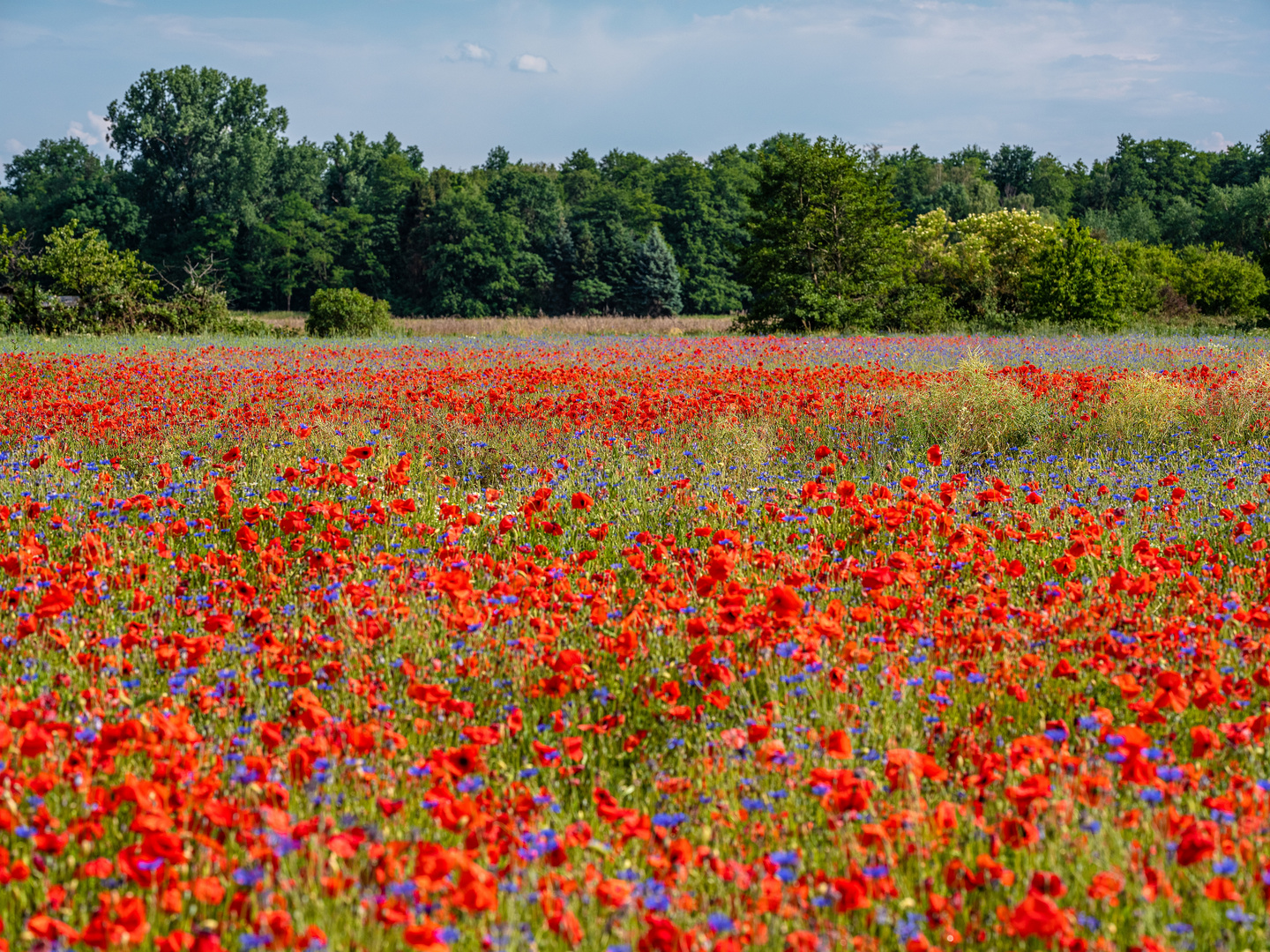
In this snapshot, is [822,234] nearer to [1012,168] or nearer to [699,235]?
[699,235]

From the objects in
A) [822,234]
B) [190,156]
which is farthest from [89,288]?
[190,156]

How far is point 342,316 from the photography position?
28562 mm

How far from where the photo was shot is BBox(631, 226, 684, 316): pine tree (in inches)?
2456

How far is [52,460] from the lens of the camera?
261 inches

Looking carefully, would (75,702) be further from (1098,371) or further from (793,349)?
(793,349)

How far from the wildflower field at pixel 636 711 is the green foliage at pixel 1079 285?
24.1 metres

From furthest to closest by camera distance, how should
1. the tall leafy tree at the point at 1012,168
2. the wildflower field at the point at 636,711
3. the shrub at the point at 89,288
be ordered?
the tall leafy tree at the point at 1012,168
the shrub at the point at 89,288
the wildflower field at the point at 636,711

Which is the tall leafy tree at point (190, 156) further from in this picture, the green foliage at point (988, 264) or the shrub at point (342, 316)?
the green foliage at point (988, 264)

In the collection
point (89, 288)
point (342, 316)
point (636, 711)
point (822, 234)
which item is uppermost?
point (822, 234)

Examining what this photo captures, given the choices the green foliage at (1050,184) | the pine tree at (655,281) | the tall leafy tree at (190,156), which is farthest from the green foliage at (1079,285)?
the green foliage at (1050,184)

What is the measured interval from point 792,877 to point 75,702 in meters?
2.51

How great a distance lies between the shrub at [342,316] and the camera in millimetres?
28453

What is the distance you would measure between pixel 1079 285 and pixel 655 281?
36572mm

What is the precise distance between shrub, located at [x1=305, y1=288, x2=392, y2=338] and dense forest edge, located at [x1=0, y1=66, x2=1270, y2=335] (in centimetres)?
8
